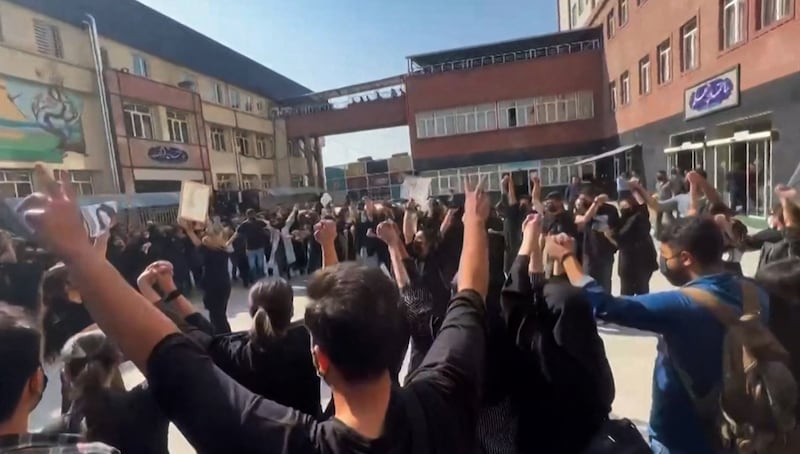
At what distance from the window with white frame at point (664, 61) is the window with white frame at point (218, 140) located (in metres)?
22.2

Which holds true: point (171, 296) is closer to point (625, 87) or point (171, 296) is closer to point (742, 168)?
point (742, 168)

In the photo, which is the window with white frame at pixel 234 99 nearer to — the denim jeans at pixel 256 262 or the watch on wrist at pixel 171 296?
the denim jeans at pixel 256 262

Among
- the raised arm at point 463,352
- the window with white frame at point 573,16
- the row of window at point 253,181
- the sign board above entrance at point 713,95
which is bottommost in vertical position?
the raised arm at point 463,352

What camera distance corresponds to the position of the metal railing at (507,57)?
22219 mm

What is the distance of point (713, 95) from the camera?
455 inches

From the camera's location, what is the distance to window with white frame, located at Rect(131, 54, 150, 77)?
20.8 meters

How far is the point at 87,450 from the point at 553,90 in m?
24.1

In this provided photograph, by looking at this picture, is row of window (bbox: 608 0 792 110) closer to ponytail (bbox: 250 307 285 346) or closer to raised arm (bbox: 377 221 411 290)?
raised arm (bbox: 377 221 411 290)

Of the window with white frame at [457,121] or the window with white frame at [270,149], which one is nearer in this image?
the window with white frame at [457,121]

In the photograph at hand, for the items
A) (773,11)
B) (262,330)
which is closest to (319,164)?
(773,11)

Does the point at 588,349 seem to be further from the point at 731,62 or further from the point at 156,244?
the point at 731,62

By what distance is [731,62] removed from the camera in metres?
10.8

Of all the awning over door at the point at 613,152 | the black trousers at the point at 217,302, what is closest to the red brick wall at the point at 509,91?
the awning over door at the point at 613,152

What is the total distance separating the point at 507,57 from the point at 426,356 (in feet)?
78.5
